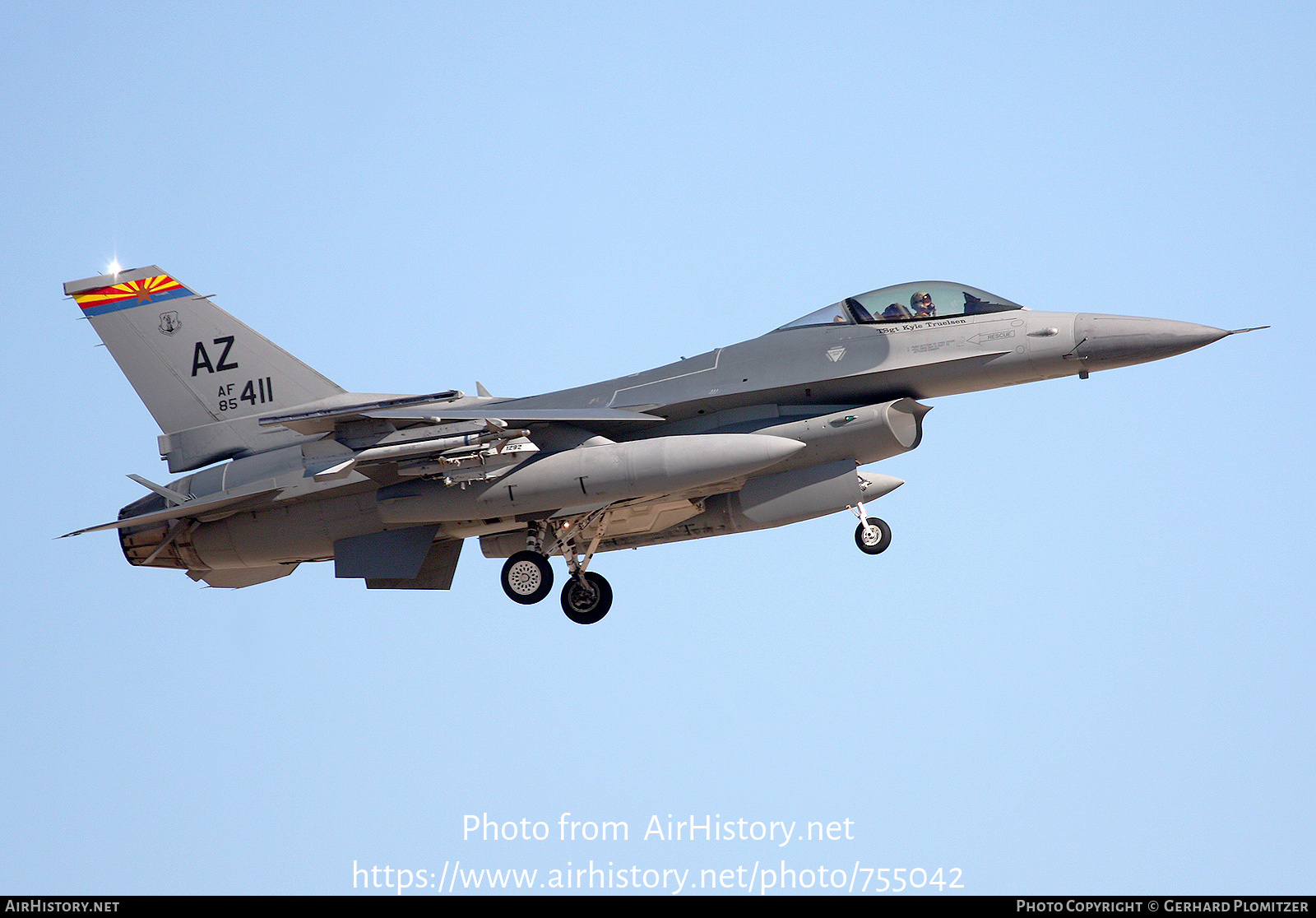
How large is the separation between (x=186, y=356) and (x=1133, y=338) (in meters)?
11.0

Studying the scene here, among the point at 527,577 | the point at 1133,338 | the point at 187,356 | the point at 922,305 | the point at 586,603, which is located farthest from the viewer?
the point at 187,356

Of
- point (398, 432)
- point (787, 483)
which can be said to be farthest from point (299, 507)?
point (787, 483)

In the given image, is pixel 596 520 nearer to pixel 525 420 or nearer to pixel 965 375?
pixel 525 420

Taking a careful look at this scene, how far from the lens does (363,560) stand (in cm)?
Result: 1666

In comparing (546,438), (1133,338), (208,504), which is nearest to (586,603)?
(546,438)

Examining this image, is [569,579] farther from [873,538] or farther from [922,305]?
[922,305]

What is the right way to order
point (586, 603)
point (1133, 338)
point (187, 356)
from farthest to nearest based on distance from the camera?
point (187, 356) < point (586, 603) < point (1133, 338)

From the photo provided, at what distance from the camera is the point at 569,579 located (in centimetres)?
1723

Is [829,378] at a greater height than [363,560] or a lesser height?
greater

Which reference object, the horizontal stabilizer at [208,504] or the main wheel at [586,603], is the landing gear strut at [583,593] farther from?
the horizontal stabilizer at [208,504]

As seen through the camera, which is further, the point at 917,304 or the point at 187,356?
the point at 187,356

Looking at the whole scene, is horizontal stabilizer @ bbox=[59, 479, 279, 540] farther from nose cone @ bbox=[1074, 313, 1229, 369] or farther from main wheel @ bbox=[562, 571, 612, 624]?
nose cone @ bbox=[1074, 313, 1229, 369]
